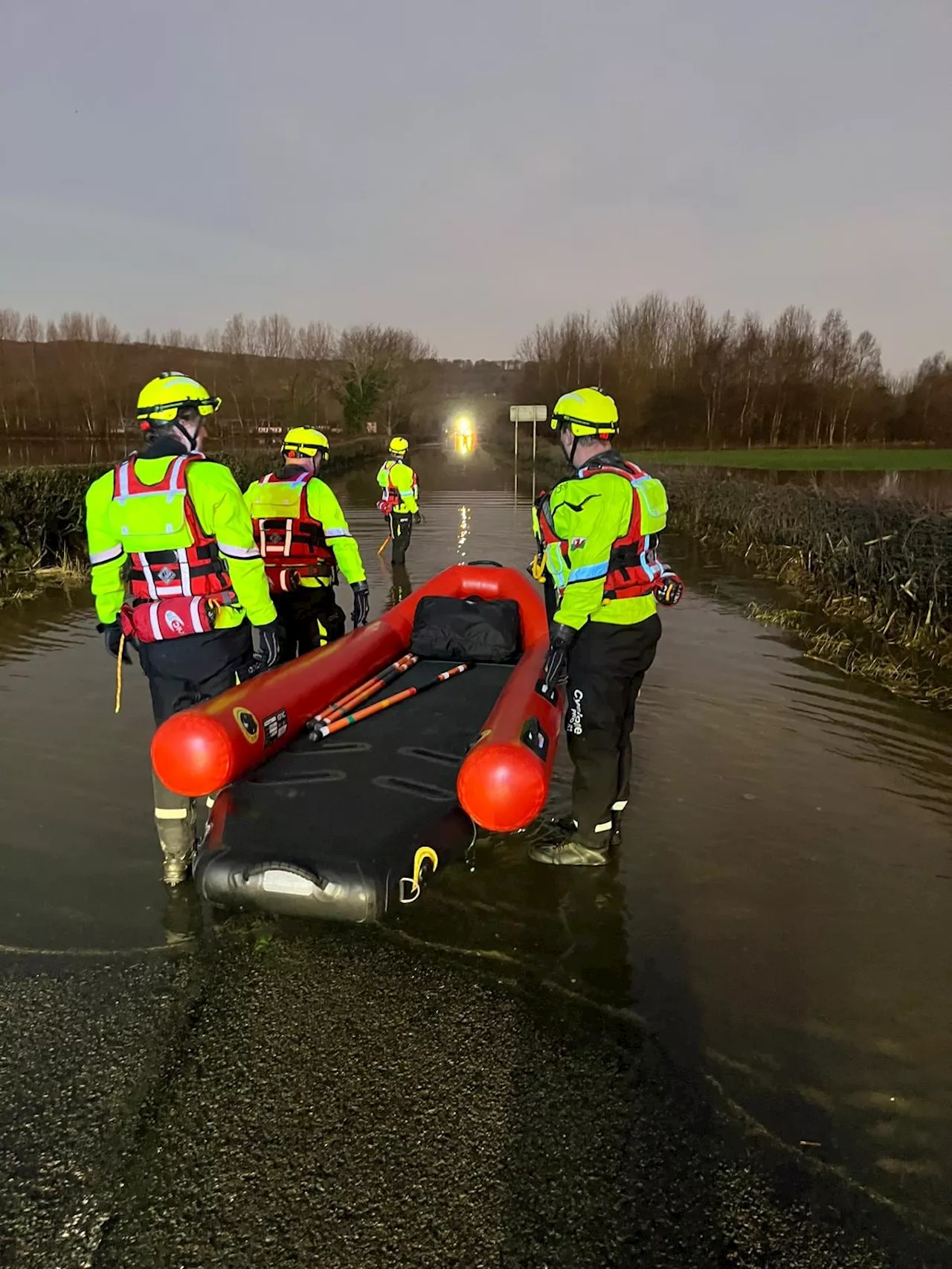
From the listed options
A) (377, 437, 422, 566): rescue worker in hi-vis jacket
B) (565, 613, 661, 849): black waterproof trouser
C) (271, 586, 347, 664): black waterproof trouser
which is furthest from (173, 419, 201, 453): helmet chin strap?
(377, 437, 422, 566): rescue worker in hi-vis jacket

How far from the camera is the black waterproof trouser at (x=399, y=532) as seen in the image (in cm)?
1209

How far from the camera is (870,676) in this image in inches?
275

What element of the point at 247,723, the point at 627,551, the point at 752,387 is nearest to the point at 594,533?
the point at 627,551

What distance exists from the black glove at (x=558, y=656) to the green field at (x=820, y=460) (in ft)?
83.1

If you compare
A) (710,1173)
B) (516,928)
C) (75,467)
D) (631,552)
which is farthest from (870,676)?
(75,467)

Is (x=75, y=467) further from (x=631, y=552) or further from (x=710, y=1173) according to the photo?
(x=710, y=1173)

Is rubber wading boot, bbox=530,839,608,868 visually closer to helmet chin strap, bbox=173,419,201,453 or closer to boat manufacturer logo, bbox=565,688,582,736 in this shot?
boat manufacturer logo, bbox=565,688,582,736

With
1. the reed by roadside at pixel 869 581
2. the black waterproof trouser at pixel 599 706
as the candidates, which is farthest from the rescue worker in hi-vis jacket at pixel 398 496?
the black waterproof trouser at pixel 599 706

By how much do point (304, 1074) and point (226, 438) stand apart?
3704 centimetres

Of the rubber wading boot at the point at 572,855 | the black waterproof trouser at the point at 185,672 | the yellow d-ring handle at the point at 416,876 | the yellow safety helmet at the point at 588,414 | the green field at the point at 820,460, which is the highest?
the green field at the point at 820,460

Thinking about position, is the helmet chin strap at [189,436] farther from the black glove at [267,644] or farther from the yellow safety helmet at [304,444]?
the yellow safety helmet at [304,444]

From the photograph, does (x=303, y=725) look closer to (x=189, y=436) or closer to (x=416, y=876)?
(x=416, y=876)

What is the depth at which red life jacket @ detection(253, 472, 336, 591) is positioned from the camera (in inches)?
199

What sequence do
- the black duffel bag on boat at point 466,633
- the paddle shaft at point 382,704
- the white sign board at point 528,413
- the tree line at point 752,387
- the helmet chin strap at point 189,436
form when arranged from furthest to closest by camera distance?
the tree line at point 752,387 → the white sign board at point 528,413 → the black duffel bag on boat at point 466,633 → the paddle shaft at point 382,704 → the helmet chin strap at point 189,436
